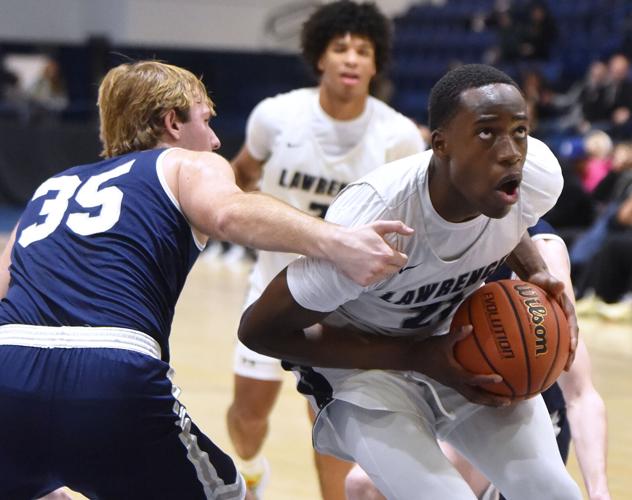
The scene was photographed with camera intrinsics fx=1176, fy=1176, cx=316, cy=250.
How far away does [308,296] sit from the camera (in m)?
2.67

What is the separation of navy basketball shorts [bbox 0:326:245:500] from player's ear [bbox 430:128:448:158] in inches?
32.1

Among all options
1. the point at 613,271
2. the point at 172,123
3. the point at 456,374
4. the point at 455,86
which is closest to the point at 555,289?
the point at 456,374

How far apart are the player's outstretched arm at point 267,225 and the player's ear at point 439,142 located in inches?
11.3

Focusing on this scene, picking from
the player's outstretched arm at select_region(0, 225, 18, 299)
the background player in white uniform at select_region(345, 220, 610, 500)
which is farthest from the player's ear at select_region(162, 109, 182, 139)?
the background player in white uniform at select_region(345, 220, 610, 500)

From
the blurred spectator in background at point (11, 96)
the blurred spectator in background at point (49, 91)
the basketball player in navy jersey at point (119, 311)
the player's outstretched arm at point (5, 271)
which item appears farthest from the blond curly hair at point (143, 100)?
the blurred spectator in background at point (49, 91)

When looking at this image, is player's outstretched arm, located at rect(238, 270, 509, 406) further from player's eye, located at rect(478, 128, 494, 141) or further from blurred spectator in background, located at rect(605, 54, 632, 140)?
blurred spectator in background, located at rect(605, 54, 632, 140)

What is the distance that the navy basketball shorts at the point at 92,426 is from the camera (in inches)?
102

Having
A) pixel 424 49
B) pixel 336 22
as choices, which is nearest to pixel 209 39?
pixel 424 49

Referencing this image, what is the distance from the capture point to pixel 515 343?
281cm

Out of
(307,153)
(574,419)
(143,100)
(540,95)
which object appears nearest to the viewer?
(143,100)

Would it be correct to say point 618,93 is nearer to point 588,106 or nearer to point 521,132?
point 588,106

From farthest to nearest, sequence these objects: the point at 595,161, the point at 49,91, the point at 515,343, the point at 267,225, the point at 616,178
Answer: the point at 49,91, the point at 595,161, the point at 616,178, the point at 515,343, the point at 267,225

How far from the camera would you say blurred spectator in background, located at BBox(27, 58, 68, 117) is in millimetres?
17469

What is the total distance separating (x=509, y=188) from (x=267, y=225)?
56 centimetres
